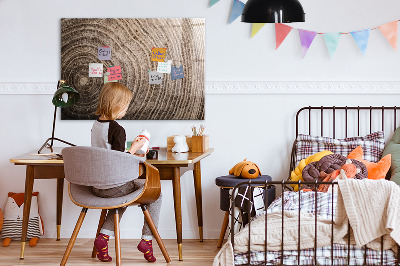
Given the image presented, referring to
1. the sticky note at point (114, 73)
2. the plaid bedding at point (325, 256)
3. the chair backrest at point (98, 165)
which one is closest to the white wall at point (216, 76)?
the sticky note at point (114, 73)

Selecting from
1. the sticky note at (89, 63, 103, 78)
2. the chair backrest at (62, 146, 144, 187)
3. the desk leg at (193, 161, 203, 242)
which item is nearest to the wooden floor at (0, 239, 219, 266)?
the desk leg at (193, 161, 203, 242)

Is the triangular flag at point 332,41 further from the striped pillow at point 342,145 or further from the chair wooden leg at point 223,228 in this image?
the chair wooden leg at point 223,228

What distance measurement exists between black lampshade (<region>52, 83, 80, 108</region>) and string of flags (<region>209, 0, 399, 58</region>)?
116 centimetres

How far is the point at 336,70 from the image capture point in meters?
4.32

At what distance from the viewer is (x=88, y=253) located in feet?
12.9

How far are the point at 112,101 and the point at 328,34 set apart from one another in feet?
5.59

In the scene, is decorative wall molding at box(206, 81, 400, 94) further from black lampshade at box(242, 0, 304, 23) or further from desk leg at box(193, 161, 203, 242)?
black lampshade at box(242, 0, 304, 23)

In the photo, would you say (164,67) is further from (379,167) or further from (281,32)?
(379,167)

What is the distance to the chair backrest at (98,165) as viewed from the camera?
126 inches

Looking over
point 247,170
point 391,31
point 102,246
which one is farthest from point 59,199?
point 391,31

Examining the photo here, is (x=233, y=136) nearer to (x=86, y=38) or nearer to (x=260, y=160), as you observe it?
(x=260, y=160)

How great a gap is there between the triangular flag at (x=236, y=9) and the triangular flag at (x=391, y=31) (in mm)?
1006

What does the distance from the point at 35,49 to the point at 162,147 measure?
45.9 inches

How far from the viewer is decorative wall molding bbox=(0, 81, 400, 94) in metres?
4.29
